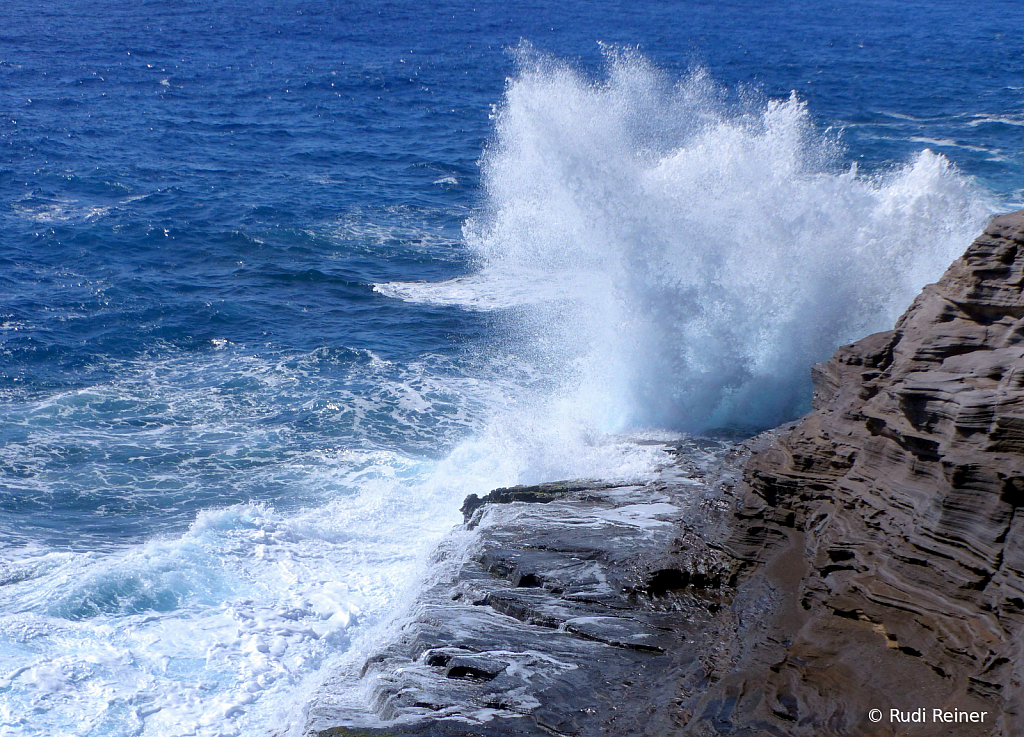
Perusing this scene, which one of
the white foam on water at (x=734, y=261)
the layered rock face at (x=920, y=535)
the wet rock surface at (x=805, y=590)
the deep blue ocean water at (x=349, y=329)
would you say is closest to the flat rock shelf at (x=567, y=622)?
the wet rock surface at (x=805, y=590)

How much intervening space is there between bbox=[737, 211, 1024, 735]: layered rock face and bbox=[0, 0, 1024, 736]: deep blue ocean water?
13.5ft

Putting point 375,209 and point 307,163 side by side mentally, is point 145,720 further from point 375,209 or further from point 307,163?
point 307,163

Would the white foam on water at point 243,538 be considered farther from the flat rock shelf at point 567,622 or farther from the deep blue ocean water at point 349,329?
the flat rock shelf at point 567,622

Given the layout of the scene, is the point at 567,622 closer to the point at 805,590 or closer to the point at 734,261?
the point at 805,590

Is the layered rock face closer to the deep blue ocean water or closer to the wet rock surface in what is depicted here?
the wet rock surface

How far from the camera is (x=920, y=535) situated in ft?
26.4

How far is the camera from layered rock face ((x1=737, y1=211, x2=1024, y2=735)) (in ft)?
23.7

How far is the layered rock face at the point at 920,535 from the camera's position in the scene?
23.7 ft

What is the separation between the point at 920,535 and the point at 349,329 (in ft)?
50.8

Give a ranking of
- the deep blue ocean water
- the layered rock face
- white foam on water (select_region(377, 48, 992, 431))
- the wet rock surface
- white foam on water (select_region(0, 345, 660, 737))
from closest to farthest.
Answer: the layered rock face → the wet rock surface → white foam on water (select_region(0, 345, 660, 737)) → the deep blue ocean water → white foam on water (select_region(377, 48, 992, 431))

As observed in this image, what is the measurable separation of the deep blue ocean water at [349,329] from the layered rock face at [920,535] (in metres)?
A: 4.11

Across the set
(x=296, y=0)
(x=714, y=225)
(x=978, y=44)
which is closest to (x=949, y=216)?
(x=714, y=225)

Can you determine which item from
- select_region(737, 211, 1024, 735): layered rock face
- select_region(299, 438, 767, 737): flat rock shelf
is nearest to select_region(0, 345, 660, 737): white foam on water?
select_region(299, 438, 767, 737): flat rock shelf

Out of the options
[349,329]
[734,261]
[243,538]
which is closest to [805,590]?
[243,538]
